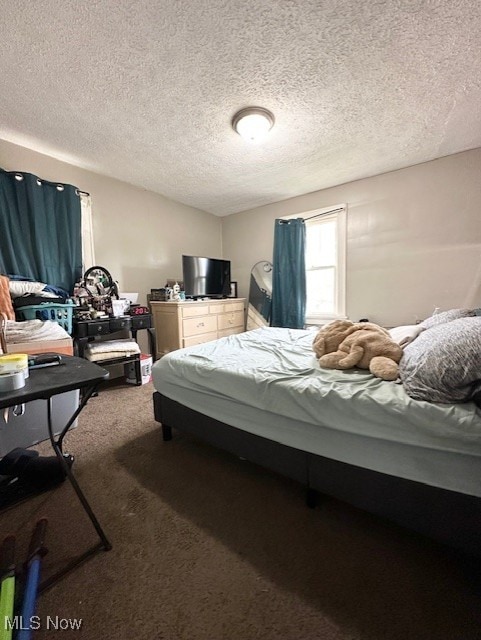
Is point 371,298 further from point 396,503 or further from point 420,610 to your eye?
point 420,610

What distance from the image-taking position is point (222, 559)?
0.98 m

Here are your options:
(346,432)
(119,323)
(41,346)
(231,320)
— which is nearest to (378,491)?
(346,432)

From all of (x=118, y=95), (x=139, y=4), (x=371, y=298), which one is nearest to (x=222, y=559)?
(x=139, y=4)

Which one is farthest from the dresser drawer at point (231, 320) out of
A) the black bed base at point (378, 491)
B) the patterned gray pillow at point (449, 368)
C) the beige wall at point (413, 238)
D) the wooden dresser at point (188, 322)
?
the patterned gray pillow at point (449, 368)

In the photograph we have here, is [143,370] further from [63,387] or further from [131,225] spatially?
[63,387]

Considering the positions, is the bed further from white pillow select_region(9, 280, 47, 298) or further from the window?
the window

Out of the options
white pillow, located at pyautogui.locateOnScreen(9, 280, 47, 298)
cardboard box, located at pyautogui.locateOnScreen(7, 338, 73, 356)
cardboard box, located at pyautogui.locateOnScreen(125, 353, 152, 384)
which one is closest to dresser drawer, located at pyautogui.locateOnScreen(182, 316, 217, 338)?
cardboard box, located at pyautogui.locateOnScreen(125, 353, 152, 384)

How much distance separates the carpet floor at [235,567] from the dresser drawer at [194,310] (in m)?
2.07

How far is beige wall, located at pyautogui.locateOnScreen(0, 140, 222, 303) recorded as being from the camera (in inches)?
102

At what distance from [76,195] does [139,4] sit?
194 centimetres

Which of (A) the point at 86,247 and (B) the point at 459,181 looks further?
(A) the point at 86,247

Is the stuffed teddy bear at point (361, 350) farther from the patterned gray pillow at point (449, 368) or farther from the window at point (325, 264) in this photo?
the window at point (325, 264)

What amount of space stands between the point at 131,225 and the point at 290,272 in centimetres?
222

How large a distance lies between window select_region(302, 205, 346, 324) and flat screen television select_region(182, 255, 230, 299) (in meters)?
1.28
